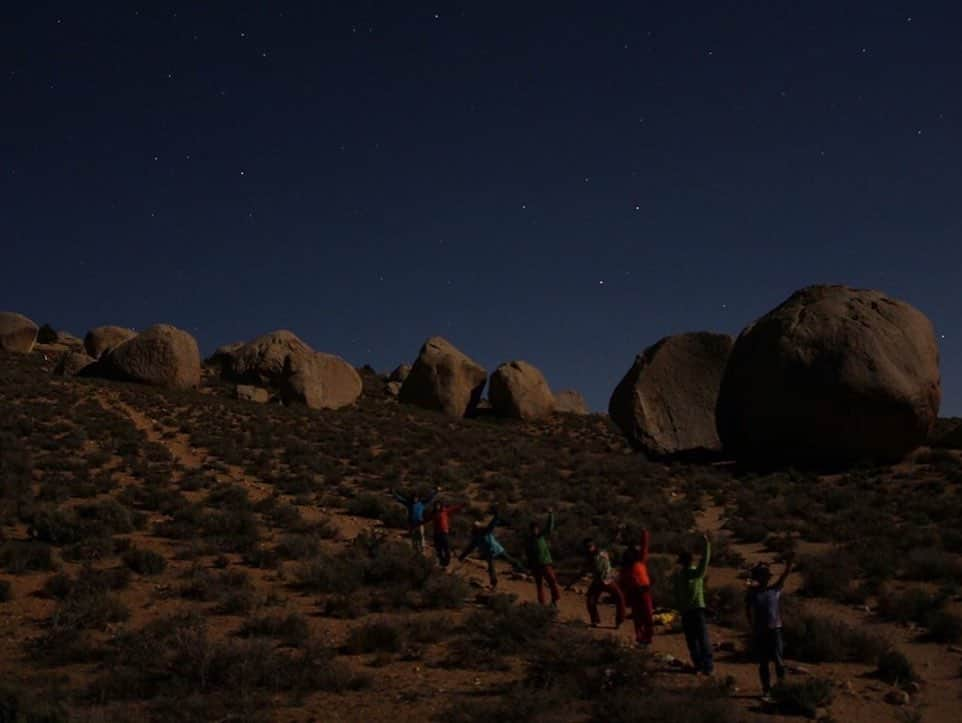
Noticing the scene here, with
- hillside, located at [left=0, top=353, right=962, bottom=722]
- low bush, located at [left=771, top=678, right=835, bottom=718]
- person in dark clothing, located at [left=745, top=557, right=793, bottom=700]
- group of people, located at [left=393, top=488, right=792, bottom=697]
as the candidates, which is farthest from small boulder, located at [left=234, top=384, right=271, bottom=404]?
low bush, located at [left=771, top=678, right=835, bottom=718]

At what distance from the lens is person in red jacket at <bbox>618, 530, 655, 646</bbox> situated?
33.0ft

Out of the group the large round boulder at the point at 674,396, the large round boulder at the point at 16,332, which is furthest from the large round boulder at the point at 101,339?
the large round boulder at the point at 674,396

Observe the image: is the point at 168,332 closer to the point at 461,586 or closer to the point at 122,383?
the point at 122,383

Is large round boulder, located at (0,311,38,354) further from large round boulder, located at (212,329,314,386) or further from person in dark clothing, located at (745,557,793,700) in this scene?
person in dark clothing, located at (745,557,793,700)

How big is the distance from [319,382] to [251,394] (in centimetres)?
364

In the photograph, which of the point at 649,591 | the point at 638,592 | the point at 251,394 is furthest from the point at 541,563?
the point at 251,394

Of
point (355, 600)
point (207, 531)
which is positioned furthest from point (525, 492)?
point (355, 600)

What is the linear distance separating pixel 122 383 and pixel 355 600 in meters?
35.0

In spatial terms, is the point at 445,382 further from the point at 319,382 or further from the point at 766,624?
the point at 766,624

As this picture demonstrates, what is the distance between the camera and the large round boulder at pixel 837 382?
23.9 meters

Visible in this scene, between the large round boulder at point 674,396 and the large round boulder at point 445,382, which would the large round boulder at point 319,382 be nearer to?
the large round boulder at point 445,382

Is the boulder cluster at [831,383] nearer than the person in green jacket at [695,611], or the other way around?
the person in green jacket at [695,611]

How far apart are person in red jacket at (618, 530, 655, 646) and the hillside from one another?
1.29 feet

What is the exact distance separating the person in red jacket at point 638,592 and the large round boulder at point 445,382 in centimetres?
3417
